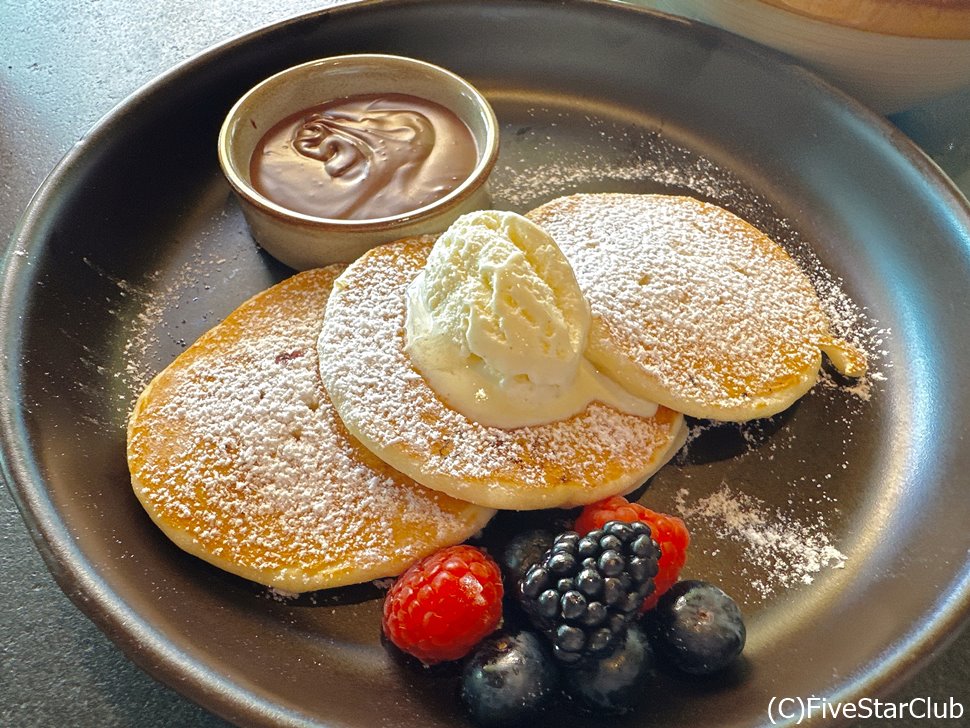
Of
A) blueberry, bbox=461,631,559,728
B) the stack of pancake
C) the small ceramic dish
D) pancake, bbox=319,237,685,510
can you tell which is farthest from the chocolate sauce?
blueberry, bbox=461,631,559,728

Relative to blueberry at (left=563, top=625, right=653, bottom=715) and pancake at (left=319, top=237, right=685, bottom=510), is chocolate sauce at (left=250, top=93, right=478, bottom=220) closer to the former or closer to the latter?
pancake at (left=319, top=237, right=685, bottom=510)

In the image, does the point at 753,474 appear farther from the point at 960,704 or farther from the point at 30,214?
the point at 30,214

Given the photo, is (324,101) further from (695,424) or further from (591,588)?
(591,588)

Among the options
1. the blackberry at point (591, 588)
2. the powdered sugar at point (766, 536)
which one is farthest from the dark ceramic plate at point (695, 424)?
the blackberry at point (591, 588)

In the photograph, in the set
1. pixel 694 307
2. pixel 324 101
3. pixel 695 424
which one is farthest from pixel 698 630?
pixel 324 101

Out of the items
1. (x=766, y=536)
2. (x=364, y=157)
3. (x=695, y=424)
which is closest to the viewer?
(x=766, y=536)

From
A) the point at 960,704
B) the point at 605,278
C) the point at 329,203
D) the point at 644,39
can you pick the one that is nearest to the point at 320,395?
the point at 329,203

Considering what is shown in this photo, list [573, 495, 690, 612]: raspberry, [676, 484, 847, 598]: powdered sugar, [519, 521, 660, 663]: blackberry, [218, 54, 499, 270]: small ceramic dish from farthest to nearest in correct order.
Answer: [218, 54, 499, 270]: small ceramic dish < [676, 484, 847, 598]: powdered sugar < [573, 495, 690, 612]: raspberry < [519, 521, 660, 663]: blackberry
